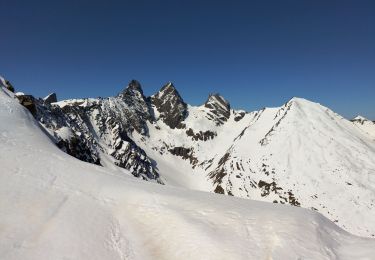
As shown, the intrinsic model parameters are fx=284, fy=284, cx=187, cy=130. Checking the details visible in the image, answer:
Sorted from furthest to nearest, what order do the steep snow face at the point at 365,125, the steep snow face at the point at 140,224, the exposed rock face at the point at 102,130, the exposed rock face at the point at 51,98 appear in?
the exposed rock face at the point at 51,98
the steep snow face at the point at 365,125
the exposed rock face at the point at 102,130
the steep snow face at the point at 140,224

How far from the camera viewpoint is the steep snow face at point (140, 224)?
11070mm

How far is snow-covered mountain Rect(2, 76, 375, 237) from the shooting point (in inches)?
3477

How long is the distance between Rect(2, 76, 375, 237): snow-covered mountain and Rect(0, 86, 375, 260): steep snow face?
1336 inches

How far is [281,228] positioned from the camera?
1225cm

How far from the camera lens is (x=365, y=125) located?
501ft

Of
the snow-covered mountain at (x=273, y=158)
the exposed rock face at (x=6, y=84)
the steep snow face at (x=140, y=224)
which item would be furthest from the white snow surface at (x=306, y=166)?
the exposed rock face at (x=6, y=84)

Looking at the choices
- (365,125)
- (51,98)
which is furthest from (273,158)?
(51,98)

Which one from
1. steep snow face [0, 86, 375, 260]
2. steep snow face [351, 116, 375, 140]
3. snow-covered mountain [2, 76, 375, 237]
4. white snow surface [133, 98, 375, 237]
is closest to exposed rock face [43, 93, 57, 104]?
snow-covered mountain [2, 76, 375, 237]

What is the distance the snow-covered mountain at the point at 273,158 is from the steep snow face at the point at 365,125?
2731 mm

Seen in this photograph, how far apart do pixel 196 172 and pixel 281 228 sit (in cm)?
15766

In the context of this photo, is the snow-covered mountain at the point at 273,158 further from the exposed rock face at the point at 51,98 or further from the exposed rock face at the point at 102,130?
the exposed rock face at the point at 51,98

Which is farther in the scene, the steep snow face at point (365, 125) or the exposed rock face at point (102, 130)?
the steep snow face at point (365, 125)

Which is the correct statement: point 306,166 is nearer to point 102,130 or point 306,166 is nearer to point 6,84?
point 102,130

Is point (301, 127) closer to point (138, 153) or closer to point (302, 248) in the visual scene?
point (138, 153)
